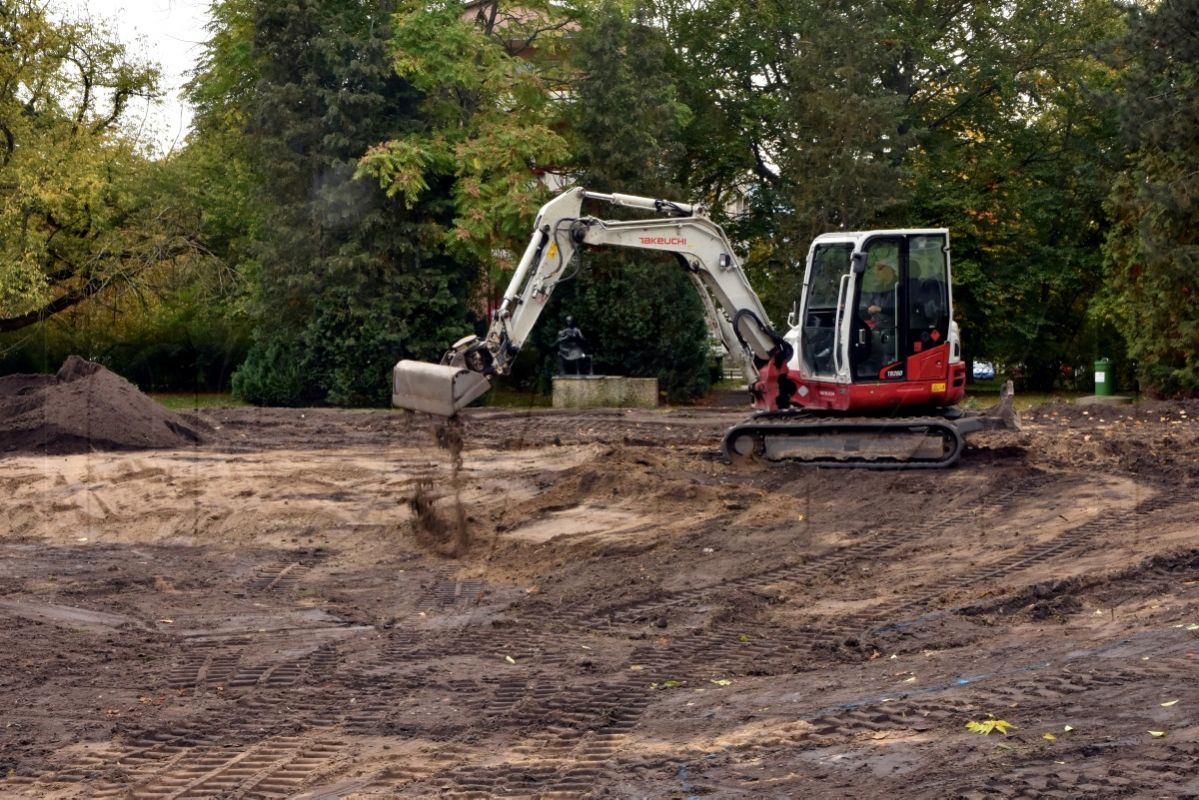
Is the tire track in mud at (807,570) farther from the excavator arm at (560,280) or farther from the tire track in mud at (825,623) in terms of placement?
the excavator arm at (560,280)

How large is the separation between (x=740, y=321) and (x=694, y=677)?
934 cm

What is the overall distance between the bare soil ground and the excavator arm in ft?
2.30

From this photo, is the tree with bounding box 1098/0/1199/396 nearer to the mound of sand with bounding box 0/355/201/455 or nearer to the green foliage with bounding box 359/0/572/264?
the green foliage with bounding box 359/0/572/264

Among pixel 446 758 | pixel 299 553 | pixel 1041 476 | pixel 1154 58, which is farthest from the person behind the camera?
pixel 1154 58

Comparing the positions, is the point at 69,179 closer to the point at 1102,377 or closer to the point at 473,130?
the point at 473,130

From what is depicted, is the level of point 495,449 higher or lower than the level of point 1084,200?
lower

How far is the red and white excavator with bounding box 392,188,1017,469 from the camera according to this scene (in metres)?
16.2

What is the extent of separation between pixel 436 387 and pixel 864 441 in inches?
211

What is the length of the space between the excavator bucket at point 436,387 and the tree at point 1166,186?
55.7ft

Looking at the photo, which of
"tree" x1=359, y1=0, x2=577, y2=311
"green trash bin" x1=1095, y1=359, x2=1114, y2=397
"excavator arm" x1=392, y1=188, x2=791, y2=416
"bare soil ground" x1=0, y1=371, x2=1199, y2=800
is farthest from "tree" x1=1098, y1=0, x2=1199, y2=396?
"excavator arm" x1=392, y1=188, x2=791, y2=416

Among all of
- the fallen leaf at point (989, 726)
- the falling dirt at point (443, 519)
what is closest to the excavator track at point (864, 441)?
the falling dirt at point (443, 519)

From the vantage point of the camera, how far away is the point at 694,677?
8.75 meters

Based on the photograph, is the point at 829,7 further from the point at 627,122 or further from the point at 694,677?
the point at 694,677

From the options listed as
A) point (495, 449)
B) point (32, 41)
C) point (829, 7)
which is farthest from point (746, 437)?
point (32, 41)
